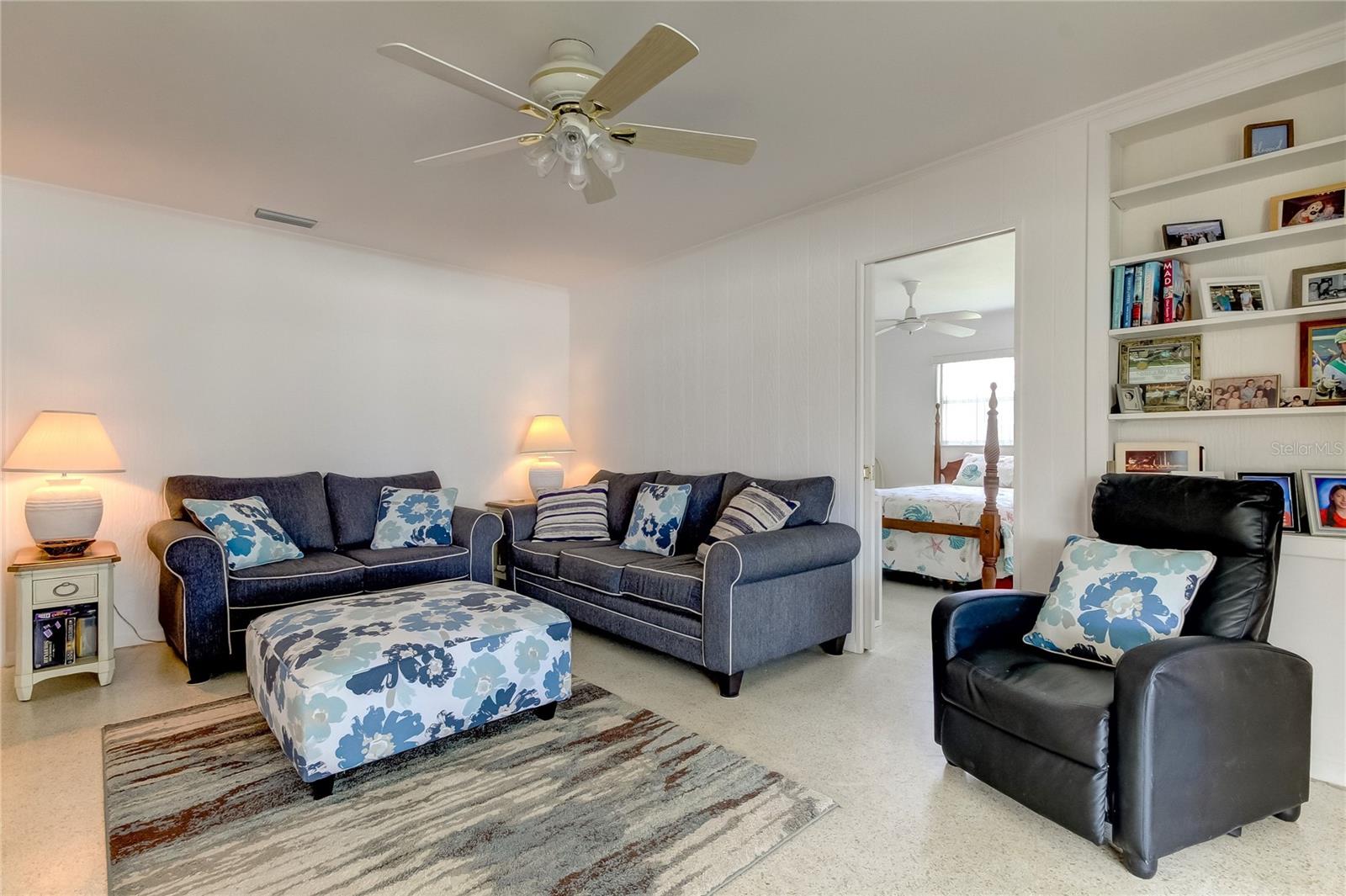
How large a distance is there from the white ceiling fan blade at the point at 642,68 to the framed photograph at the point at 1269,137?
6.84ft

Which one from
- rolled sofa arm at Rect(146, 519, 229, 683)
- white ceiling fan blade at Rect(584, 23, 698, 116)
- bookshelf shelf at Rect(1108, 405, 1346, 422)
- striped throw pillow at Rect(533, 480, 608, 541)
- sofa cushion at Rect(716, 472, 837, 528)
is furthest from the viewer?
striped throw pillow at Rect(533, 480, 608, 541)

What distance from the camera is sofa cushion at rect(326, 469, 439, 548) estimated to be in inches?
157

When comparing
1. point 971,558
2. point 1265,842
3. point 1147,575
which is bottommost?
point 1265,842

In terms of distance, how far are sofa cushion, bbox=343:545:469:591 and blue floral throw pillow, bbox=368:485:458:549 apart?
0.21 ft

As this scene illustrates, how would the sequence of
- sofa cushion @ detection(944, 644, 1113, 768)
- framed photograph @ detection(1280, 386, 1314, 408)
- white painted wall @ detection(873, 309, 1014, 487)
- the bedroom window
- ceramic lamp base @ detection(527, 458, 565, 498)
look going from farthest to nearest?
1. white painted wall @ detection(873, 309, 1014, 487)
2. the bedroom window
3. ceramic lamp base @ detection(527, 458, 565, 498)
4. framed photograph @ detection(1280, 386, 1314, 408)
5. sofa cushion @ detection(944, 644, 1113, 768)

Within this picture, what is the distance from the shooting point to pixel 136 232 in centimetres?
367

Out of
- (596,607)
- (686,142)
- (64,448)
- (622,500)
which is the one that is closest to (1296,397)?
(686,142)

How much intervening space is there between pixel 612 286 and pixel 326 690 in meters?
3.82

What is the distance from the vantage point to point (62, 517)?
3.05 meters

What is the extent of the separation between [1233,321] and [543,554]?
3.41 metres

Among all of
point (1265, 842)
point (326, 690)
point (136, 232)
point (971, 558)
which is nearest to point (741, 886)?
point (326, 690)

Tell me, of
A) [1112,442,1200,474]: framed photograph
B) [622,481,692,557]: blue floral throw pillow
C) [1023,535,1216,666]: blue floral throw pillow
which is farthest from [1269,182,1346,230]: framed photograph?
[622,481,692,557]: blue floral throw pillow

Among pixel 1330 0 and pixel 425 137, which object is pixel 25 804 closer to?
pixel 425 137

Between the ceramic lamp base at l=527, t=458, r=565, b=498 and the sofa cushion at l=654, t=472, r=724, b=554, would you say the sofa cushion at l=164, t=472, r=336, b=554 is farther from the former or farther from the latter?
the sofa cushion at l=654, t=472, r=724, b=554
